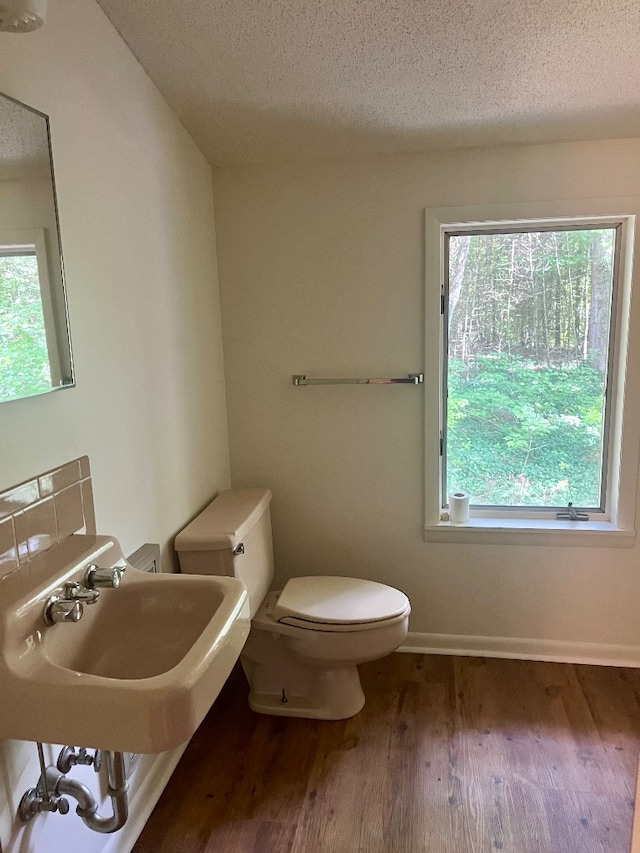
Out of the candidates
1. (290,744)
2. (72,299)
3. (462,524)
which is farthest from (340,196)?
(290,744)

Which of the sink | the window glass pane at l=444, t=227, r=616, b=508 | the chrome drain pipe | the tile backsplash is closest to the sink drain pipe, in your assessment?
the chrome drain pipe

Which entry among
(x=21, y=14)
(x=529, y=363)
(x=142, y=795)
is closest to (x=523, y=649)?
(x=529, y=363)

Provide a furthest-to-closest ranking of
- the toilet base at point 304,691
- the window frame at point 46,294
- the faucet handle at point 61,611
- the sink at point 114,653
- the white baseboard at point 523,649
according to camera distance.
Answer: the white baseboard at point 523,649, the toilet base at point 304,691, the window frame at point 46,294, the faucet handle at point 61,611, the sink at point 114,653

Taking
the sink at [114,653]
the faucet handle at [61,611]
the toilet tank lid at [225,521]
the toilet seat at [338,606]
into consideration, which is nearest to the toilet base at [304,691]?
the toilet seat at [338,606]

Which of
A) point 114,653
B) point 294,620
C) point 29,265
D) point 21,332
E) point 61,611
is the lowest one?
point 294,620

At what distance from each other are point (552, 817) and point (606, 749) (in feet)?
1.23

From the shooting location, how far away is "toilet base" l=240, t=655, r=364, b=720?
82.6 inches

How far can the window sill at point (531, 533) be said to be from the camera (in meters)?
2.29

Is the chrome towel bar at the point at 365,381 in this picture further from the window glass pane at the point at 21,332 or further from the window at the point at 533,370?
the window glass pane at the point at 21,332

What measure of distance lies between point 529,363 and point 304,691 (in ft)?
4.99

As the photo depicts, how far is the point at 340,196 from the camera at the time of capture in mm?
2270

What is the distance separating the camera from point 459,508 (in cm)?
240

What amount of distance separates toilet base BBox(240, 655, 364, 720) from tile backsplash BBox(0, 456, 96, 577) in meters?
1.01

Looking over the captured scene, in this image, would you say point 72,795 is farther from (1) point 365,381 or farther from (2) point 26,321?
(1) point 365,381
